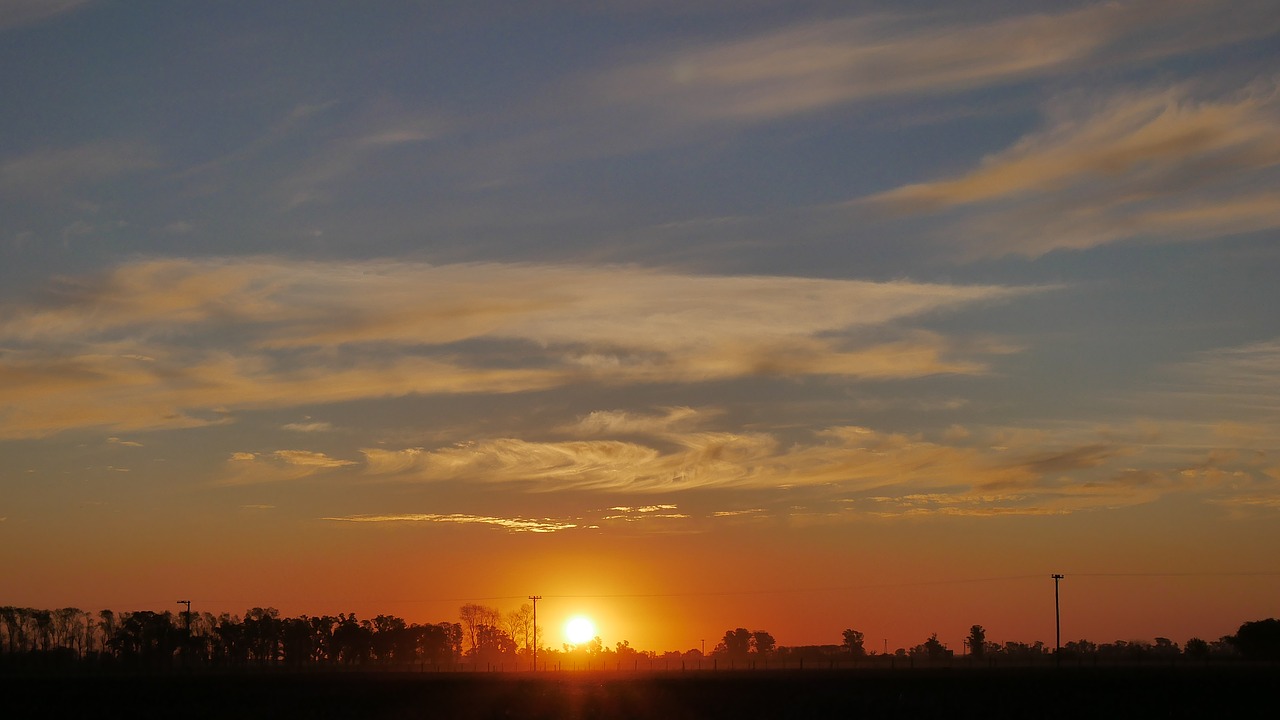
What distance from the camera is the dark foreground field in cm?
7831

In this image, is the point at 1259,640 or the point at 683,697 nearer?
the point at 683,697

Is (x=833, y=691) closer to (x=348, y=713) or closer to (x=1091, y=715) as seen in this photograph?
(x=1091, y=715)

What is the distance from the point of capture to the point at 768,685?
326ft

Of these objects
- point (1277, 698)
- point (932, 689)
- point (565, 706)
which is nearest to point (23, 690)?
point (565, 706)

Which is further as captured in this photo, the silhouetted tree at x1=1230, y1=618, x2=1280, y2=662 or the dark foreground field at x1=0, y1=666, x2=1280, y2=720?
the silhouetted tree at x1=1230, y1=618, x2=1280, y2=662

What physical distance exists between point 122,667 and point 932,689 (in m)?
140

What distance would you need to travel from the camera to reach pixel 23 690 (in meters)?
99.9

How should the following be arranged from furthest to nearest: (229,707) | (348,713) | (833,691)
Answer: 1. (833,691)
2. (229,707)
3. (348,713)

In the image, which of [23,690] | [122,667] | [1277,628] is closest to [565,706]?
[23,690]

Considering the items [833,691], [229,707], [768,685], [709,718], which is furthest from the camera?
[768,685]

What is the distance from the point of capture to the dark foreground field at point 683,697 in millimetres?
78312

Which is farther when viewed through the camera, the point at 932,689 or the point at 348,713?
the point at 932,689

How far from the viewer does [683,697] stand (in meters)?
87.9

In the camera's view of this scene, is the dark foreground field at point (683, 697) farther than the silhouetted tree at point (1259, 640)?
No
